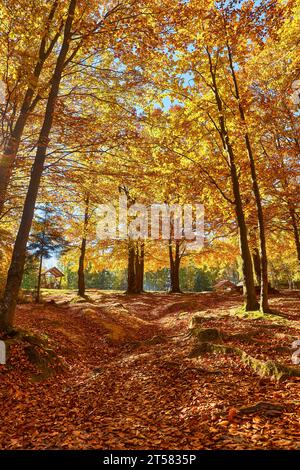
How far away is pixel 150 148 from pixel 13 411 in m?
8.40

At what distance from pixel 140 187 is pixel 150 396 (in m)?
7.17

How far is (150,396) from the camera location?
5.55 meters

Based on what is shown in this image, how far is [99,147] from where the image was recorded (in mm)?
10133

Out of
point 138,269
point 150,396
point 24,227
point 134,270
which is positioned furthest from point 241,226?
point 138,269

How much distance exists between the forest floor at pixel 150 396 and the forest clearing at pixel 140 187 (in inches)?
1.3

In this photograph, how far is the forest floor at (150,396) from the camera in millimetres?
3949

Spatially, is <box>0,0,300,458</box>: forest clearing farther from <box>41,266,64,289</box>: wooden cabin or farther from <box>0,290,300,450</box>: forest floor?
<box>41,266,64,289</box>: wooden cabin

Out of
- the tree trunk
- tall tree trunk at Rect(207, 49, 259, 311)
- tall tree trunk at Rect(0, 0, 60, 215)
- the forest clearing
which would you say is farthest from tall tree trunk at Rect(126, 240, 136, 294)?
tall tree trunk at Rect(0, 0, 60, 215)

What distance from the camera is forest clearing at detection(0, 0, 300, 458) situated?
4.56 metres

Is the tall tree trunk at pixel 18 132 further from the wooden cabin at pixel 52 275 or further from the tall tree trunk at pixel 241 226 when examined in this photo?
the wooden cabin at pixel 52 275

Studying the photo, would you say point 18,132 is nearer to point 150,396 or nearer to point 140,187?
point 140,187

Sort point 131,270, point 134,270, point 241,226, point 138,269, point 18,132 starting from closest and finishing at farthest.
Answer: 1. point 18,132
2. point 241,226
3. point 131,270
4. point 134,270
5. point 138,269

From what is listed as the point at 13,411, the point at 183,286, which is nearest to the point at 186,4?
the point at 13,411

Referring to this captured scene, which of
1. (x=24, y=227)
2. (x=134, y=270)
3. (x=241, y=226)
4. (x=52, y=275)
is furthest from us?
(x=52, y=275)
